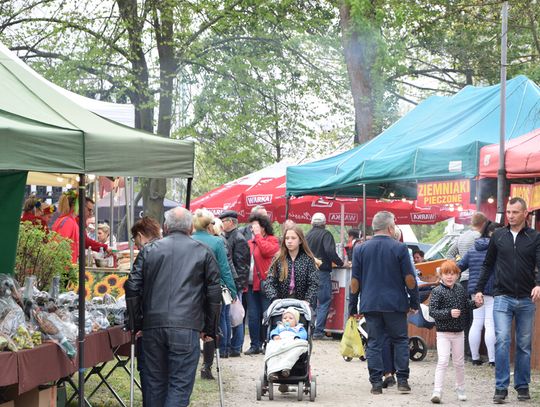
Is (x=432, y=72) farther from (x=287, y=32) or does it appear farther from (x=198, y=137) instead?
(x=198, y=137)

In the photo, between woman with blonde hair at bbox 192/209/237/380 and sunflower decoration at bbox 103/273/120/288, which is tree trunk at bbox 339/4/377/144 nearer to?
woman with blonde hair at bbox 192/209/237/380

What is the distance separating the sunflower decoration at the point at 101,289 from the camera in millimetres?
11344

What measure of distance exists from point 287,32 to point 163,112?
4.15 m

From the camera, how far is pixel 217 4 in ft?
99.8

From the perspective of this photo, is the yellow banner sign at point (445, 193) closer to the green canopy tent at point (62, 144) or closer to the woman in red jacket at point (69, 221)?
the woman in red jacket at point (69, 221)

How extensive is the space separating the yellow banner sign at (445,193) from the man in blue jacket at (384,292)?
3.98m

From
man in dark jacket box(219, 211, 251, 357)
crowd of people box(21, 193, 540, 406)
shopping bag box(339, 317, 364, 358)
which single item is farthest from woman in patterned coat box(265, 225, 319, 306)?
man in dark jacket box(219, 211, 251, 357)

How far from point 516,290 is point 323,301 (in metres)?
7.42

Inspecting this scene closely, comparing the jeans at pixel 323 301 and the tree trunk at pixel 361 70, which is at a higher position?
the tree trunk at pixel 361 70

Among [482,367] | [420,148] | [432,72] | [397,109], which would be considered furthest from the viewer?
Result: [432,72]

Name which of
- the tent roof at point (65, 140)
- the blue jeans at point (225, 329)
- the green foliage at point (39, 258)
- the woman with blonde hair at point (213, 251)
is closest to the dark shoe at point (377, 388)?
the woman with blonde hair at point (213, 251)

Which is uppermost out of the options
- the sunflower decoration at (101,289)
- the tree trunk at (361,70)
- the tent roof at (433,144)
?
the tree trunk at (361,70)

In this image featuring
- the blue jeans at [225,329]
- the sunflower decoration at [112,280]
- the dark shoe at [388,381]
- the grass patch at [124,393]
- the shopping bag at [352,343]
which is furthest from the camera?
the blue jeans at [225,329]

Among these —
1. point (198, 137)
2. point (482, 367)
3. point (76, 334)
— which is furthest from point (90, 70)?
point (76, 334)
